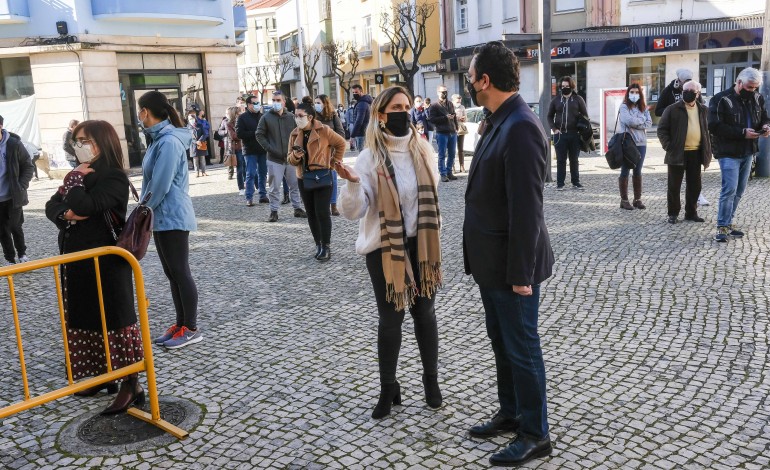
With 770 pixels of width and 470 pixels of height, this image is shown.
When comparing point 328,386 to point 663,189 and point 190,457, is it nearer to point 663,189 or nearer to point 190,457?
point 190,457

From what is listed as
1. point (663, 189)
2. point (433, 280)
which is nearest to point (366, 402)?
point (433, 280)

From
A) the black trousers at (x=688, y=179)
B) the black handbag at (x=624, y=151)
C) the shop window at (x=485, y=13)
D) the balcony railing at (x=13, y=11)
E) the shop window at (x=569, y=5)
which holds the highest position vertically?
the shop window at (x=485, y=13)

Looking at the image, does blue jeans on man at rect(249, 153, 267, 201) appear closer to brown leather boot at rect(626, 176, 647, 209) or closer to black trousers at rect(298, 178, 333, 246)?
black trousers at rect(298, 178, 333, 246)

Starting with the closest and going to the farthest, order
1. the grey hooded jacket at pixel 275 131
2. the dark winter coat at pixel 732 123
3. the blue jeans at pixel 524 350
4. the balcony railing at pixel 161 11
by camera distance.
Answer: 1. the blue jeans at pixel 524 350
2. the dark winter coat at pixel 732 123
3. the grey hooded jacket at pixel 275 131
4. the balcony railing at pixel 161 11

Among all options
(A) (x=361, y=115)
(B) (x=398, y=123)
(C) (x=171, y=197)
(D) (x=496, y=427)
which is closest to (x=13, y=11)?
(A) (x=361, y=115)

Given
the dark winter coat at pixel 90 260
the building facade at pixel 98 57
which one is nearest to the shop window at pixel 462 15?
the building facade at pixel 98 57

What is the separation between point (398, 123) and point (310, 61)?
5002 cm

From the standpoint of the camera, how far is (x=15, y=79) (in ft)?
69.1

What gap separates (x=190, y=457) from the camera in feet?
12.5

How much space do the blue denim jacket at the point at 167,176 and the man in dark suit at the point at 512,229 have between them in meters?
2.49

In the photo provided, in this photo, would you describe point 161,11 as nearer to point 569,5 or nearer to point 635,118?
point 635,118

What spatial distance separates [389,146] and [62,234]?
213cm

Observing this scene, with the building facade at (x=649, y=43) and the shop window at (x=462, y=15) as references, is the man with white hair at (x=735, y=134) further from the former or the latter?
the shop window at (x=462, y=15)

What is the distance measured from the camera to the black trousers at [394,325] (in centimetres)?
412
